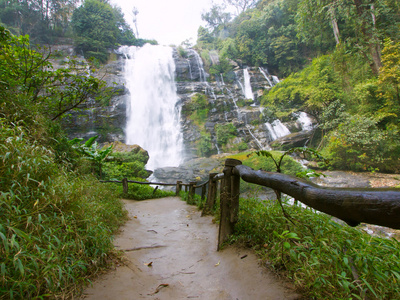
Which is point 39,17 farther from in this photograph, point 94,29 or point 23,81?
point 23,81

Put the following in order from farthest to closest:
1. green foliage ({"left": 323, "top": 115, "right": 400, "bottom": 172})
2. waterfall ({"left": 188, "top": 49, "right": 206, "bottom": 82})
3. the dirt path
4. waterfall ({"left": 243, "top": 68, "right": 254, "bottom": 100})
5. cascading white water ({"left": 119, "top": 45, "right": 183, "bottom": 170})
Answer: waterfall ({"left": 188, "top": 49, "right": 206, "bottom": 82}) < waterfall ({"left": 243, "top": 68, "right": 254, "bottom": 100}) < cascading white water ({"left": 119, "top": 45, "right": 183, "bottom": 170}) < green foliage ({"left": 323, "top": 115, "right": 400, "bottom": 172}) < the dirt path

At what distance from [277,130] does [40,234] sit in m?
19.2

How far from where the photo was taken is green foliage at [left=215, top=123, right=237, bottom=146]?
20.1 meters

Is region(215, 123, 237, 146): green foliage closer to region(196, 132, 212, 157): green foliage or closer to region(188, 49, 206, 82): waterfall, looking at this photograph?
region(196, 132, 212, 157): green foliage

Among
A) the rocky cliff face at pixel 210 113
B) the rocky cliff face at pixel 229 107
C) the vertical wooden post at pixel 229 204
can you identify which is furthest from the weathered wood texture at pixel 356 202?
the rocky cliff face at pixel 229 107

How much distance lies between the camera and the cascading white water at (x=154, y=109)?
63.5 ft

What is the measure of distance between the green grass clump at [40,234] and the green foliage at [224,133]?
59.7 feet

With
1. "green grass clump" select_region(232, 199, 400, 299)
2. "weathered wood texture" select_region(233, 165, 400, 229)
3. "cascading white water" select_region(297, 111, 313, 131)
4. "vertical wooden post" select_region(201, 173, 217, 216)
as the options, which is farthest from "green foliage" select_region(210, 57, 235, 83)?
"weathered wood texture" select_region(233, 165, 400, 229)

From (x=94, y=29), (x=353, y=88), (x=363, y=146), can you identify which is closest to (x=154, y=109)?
(x=94, y=29)

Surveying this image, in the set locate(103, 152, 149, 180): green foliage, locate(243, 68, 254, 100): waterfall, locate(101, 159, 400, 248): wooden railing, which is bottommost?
locate(103, 152, 149, 180): green foliage

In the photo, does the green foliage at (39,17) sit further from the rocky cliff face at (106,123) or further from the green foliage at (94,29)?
the rocky cliff face at (106,123)

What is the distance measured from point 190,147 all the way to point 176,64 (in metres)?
10.3

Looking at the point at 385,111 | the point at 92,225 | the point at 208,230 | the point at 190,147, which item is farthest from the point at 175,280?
the point at 190,147

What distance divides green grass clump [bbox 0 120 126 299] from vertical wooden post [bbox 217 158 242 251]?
125cm
